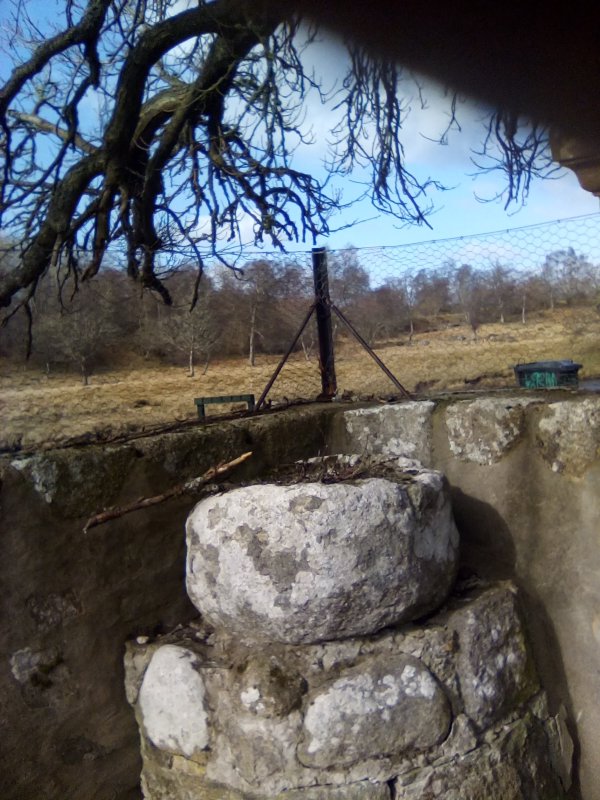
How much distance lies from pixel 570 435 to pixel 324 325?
3.48 ft

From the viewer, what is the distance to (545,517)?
2.21 meters

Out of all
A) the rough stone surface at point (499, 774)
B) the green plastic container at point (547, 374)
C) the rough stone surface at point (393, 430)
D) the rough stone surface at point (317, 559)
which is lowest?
the rough stone surface at point (499, 774)

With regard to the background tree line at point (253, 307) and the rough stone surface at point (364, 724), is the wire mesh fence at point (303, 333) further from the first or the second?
the rough stone surface at point (364, 724)

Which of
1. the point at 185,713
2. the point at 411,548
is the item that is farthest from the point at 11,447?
the point at 411,548

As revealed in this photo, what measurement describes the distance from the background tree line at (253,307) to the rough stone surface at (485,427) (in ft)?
0.86

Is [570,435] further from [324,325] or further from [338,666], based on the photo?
[324,325]

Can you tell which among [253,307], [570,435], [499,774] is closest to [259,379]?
[253,307]

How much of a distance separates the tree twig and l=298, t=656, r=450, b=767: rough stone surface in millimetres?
720

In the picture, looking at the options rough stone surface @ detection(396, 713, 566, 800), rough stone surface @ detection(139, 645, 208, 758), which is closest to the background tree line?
rough stone surface @ detection(139, 645, 208, 758)

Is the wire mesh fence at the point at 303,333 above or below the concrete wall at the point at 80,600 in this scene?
above

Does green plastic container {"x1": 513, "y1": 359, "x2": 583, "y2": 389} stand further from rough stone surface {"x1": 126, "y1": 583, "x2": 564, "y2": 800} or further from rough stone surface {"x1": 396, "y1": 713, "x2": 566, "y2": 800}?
rough stone surface {"x1": 396, "y1": 713, "x2": 566, "y2": 800}

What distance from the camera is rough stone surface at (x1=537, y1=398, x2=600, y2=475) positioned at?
2.11 metres

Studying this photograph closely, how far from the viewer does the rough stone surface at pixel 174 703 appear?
1.89 meters

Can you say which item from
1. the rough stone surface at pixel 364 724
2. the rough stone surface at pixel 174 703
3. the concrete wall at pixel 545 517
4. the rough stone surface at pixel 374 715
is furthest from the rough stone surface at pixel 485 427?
the rough stone surface at pixel 174 703
